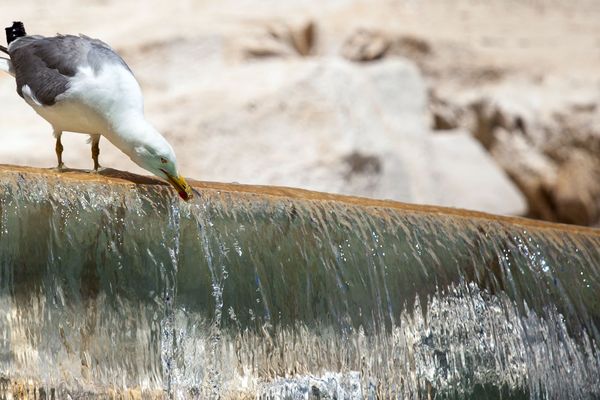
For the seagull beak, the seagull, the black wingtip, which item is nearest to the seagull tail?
the black wingtip

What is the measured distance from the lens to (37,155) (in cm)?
611

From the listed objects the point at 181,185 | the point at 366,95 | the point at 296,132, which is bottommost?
the point at 181,185

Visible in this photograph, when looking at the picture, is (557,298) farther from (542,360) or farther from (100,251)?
(100,251)

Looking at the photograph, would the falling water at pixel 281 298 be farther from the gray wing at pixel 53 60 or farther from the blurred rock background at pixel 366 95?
the blurred rock background at pixel 366 95

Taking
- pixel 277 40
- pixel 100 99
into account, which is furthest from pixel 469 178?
pixel 100 99

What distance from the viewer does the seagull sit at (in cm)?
347

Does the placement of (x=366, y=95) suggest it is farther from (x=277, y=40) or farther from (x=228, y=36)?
(x=277, y=40)

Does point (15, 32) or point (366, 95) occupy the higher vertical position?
point (366, 95)

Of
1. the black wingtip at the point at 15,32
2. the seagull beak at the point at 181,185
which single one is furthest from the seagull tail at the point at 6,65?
the seagull beak at the point at 181,185

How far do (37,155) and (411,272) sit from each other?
2.61 metres

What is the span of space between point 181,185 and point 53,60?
522 mm

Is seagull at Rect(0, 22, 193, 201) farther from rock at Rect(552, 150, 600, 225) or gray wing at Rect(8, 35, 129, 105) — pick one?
rock at Rect(552, 150, 600, 225)

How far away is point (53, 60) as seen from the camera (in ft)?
11.7

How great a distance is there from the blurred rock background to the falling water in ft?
6.77
